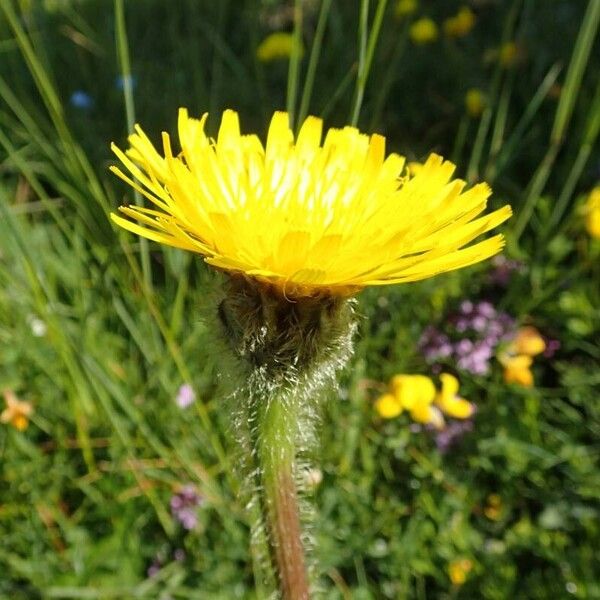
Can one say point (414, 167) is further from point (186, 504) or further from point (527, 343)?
point (186, 504)

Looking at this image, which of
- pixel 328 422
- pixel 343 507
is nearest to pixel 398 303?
pixel 328 422

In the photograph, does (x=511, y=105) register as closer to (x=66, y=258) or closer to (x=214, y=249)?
(x=66, y=258)

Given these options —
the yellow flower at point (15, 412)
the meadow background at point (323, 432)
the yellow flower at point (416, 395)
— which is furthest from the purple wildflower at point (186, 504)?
the yellow flower at point (416, 395)

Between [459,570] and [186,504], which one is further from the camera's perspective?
[186,504]

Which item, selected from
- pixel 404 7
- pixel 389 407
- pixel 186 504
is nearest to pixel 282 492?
pixel 389 407

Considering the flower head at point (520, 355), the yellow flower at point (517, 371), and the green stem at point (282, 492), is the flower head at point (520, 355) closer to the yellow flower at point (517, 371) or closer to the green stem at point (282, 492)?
the yellow flower at point (517, 371)

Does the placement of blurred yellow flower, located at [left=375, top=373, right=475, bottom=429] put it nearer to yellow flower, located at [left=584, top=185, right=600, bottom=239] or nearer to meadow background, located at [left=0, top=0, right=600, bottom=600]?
meadow background, located at [left=0, top=0, right=600, bottom=600]
